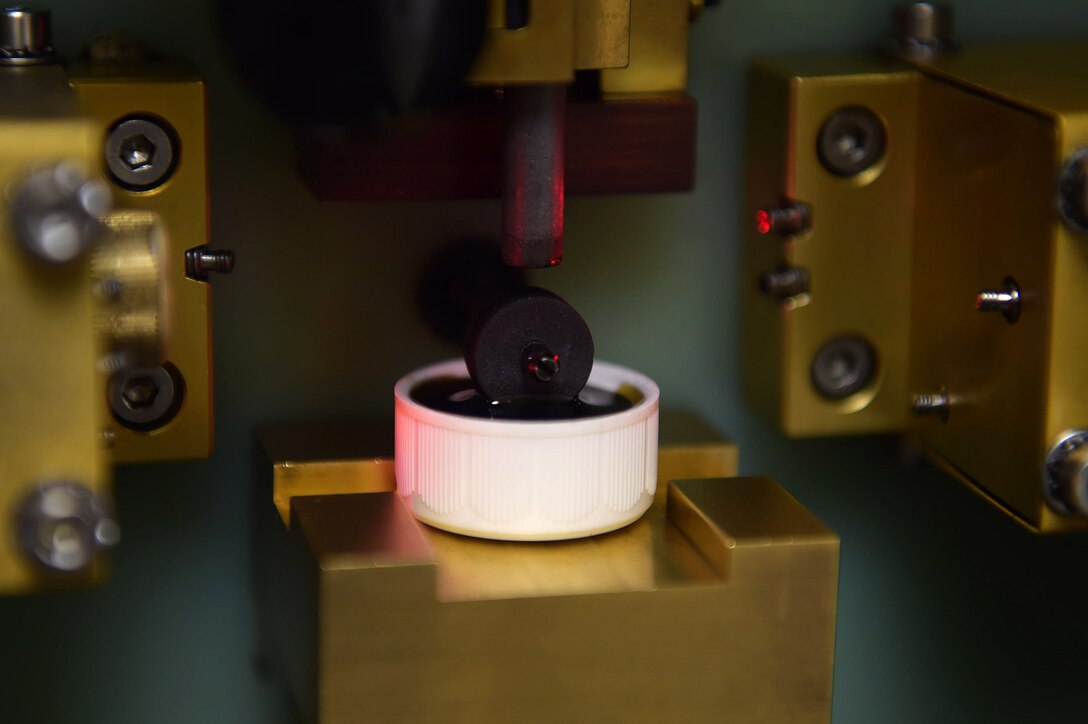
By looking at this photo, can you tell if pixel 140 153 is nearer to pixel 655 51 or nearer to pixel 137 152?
pixel 137 152

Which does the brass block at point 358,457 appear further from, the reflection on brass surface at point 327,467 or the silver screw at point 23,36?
the silver screw at point 23,36

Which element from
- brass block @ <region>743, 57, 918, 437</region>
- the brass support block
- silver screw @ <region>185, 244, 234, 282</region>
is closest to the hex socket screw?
brass block @ <region>743, 57, 918, 437</region>

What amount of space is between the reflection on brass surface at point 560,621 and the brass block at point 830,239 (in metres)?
0.11

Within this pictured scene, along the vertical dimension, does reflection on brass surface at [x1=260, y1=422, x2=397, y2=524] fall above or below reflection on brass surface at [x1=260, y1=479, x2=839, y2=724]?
above

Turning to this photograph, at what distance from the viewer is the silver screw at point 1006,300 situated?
55 cm

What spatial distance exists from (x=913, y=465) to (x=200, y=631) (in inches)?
12.5

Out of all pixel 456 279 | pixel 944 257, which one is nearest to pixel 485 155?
pixel 456 279

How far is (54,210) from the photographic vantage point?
0.42 m

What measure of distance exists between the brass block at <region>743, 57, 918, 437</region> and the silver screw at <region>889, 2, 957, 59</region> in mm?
13

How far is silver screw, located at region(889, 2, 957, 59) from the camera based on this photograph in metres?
0.66

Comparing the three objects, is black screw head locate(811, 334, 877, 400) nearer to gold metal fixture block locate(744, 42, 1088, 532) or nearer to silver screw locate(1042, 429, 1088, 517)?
gold metal fixture block locate(744, 42, 1088, 532)

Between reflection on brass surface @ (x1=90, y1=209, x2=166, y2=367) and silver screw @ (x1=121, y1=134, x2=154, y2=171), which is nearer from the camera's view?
reflection on brass surface @ (x1=90, y1=209, x2=166, y2=367)

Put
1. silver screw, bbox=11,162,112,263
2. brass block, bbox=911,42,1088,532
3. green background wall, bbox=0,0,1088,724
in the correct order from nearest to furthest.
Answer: silver screw, bbox=11,162,112,263 < brass block, bbox=911,42,1088,532 < green background wall, bbox=0,0,1088,724

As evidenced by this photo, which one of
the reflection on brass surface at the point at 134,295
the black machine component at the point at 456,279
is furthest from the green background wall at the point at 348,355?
the reflection on brass surface at the point at 134,295
